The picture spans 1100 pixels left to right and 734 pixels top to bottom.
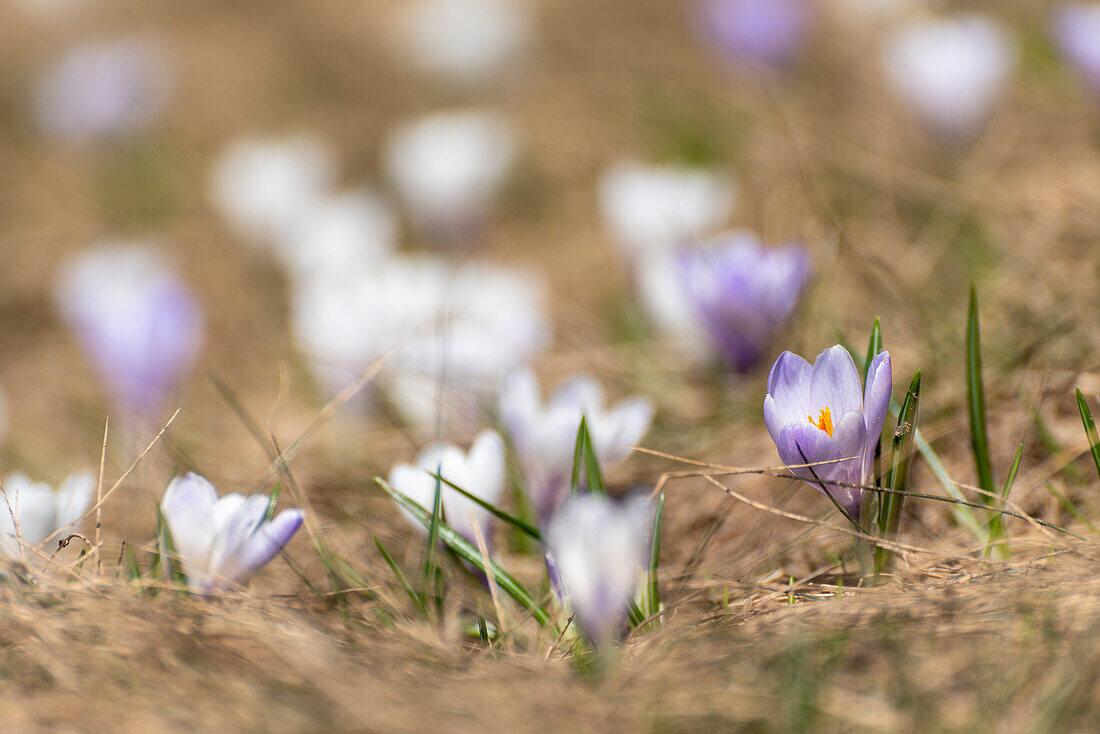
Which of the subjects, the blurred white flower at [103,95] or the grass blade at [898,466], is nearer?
the grass blade at [898,466]

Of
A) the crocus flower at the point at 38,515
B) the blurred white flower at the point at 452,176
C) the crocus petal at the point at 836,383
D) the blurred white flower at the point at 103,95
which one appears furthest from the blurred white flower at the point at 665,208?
the blurred white flower at the point at 103,95

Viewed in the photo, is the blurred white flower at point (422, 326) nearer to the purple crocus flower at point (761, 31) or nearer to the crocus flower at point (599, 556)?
the crocus flower at point (599, 556)

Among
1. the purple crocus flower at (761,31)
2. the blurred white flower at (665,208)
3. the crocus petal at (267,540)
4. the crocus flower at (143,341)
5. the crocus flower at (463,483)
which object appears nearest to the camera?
the crocus petal at (267,540)

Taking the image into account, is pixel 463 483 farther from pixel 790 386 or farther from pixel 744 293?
pixel 744 293

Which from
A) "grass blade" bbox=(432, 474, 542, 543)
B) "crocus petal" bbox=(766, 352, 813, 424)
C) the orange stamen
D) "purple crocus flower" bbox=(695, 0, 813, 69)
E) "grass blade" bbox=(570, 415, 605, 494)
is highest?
"purple crocus flower" bbox=(695, 0, 813, 69)

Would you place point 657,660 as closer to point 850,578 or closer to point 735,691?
point 735,691

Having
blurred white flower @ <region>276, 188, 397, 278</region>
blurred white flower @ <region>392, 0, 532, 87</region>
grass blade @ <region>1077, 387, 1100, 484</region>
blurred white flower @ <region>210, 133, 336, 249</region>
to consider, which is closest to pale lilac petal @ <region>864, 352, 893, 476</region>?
grass blade @ <region>1077, 387, 1100, 484</region>

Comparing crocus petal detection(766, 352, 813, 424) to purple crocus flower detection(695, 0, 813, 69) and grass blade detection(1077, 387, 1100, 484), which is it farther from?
purple crocus flower detection(695, 0, 813, 69)

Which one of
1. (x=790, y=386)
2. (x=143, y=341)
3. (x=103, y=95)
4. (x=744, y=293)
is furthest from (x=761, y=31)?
(x=103, y=95)
